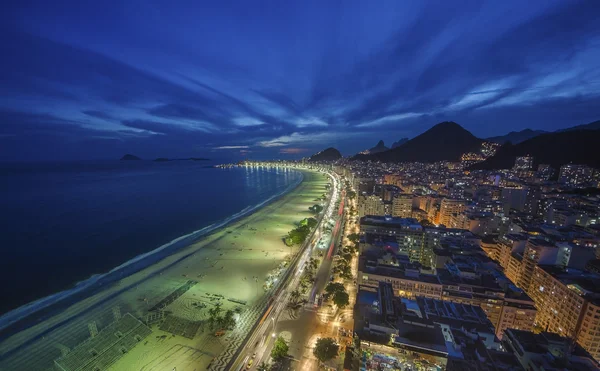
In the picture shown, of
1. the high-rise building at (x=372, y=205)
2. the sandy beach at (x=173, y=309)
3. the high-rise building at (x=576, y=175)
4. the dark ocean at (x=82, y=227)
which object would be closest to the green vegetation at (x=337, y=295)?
the sandy beach at (x=173, y=309)

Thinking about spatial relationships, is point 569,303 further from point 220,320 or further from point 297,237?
point 220,320

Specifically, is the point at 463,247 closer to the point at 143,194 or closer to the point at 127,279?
the point at 127,279

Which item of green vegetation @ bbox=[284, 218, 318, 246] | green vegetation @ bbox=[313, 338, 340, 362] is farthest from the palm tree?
green vegetation @ bbox=[284, 218, 318, 246]

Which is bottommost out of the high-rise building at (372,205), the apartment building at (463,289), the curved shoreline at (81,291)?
the curved shoreline at (81,291)

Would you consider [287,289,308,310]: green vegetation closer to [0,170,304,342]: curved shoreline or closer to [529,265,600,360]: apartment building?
[0,170,304,342]: curved shoreline

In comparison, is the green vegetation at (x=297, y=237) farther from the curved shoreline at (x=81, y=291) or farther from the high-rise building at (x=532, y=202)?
the high-rise building at (x=532, y=202)

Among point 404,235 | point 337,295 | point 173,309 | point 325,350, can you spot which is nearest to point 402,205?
point 404,235
